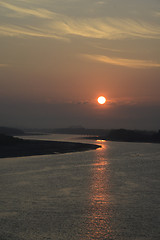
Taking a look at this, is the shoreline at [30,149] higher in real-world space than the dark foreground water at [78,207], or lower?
higher

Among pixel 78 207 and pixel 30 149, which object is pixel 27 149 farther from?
pixel 78 207

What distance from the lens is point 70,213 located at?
2141 cm

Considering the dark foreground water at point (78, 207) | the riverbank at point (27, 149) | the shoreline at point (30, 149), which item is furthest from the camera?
the riverbank at point (27, 149)

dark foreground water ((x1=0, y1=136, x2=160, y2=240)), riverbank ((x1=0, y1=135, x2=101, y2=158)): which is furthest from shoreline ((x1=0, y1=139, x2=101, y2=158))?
dark foreground water ((x1=0, y1=136, x2=160, y2=240))

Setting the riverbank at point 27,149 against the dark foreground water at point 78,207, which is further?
the riverbank at point 27,149

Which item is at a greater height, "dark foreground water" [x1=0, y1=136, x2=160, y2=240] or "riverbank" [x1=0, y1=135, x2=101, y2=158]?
"riverbank" [x1=0, y1=135, x2=101, y2=158]

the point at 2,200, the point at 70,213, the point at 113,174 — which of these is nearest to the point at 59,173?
the point at 113,174

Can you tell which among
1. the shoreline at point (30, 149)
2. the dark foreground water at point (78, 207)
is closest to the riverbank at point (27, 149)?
the shoreline at point (30, 149)

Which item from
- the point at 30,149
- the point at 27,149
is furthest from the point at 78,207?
the point at 30,149

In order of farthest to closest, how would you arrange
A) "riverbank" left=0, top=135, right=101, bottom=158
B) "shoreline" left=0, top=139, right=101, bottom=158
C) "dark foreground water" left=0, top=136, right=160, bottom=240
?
"riverbank" left=0, top=135, right=101, bottom=158 → "shoreline" left=0, top=139, right=101, bottom=158 → "dark foreground water" left=0, top=136, right=160, bottom=240

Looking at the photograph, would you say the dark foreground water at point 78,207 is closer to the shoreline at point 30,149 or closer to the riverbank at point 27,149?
the shoreline at point 30,149

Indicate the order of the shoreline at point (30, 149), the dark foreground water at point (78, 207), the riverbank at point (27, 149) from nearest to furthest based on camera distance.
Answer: the dark foreground water at point (78, 207)
the shoreline at point (30, 149)
the riverbank at point (27, 149)

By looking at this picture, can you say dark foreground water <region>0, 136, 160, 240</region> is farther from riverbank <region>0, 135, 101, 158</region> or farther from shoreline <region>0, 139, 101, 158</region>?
riverbank <region>0, 135, 101, 158</region>

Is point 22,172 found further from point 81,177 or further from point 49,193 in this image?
point 49,193
